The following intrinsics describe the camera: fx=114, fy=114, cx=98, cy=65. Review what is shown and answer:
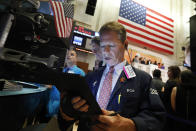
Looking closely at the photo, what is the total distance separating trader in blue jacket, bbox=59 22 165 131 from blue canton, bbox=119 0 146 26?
182 inches

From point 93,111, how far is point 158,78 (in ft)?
10.4

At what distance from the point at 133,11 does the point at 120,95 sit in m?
5.37

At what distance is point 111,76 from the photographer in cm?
94

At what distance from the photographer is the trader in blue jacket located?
58cm

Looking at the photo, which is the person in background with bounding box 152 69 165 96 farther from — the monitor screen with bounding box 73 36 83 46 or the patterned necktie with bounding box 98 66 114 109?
the monitor screen with bounding box 73 36 83 46

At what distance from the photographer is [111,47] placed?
2.99 feet

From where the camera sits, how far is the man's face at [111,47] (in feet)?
2.98

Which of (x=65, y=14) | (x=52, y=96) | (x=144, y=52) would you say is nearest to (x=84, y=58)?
(x=52, y=96)

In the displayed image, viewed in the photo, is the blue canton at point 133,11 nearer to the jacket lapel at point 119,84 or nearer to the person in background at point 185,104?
the person in background at point 185,104

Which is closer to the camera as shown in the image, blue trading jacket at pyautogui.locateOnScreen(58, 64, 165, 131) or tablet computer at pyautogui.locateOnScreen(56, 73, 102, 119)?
tablet computer at pyautogui.locateOnScreen(56, 73, 102, 119)

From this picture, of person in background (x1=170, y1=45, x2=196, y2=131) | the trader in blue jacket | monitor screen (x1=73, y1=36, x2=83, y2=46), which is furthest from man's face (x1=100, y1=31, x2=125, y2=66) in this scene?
monitor screen (x1=73, y1=36, x2=83, y2=46)

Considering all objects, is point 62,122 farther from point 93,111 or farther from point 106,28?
point 106,28

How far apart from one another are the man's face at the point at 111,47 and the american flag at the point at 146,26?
4283mm

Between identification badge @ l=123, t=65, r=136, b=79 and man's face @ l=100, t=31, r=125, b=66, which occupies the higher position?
man's face @ l=100, t=31, r=125, b=66
